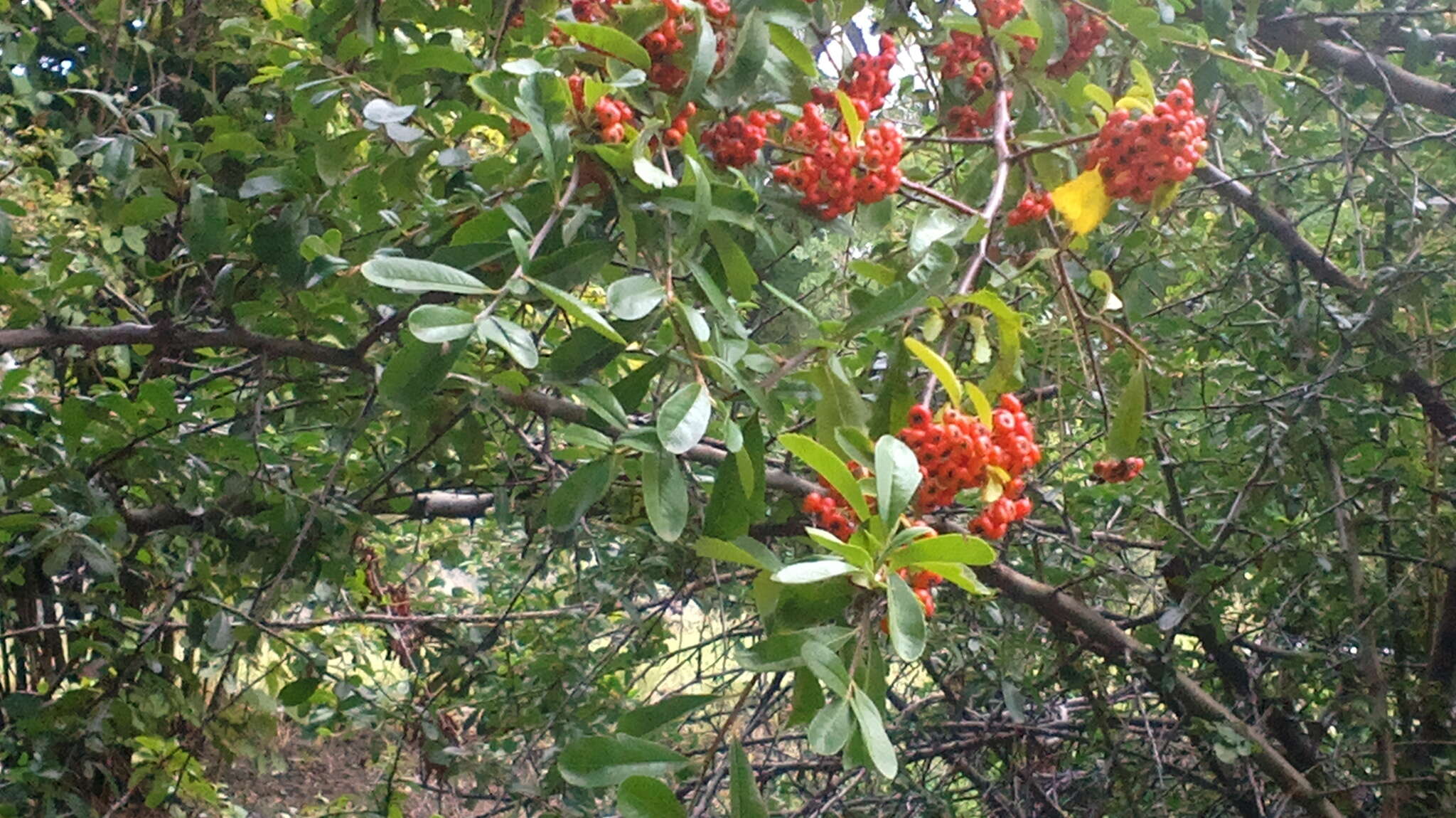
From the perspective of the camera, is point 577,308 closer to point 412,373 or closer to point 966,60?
point 412,373

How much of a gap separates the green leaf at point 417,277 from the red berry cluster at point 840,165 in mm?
386

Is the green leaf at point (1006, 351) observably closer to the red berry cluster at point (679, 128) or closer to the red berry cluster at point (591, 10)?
the red berry cluster at point (679, 128)

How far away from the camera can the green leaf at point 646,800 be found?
613 mm

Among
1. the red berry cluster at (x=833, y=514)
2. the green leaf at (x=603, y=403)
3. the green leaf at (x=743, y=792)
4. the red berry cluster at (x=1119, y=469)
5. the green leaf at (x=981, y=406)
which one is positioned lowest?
the red berry cluster at (x=1119, y=469)

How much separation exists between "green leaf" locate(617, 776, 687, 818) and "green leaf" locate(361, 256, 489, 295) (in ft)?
1.02

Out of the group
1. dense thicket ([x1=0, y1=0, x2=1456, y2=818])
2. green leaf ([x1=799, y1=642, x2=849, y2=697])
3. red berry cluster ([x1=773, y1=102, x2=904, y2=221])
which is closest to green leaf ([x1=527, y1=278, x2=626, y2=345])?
dense thicket ([x1=0, y1=0, x2=1456, y2=818])

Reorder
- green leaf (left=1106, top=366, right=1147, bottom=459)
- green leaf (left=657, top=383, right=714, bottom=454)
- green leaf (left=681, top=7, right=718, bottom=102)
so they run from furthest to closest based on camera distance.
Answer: green leaf (left=1106, top=366, right=1147, bottom=459), green leaf (left=681, top=7, right=718, bottom=102), green leaf (left=657, top=383, right=714, bottom=454)

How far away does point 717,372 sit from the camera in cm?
76

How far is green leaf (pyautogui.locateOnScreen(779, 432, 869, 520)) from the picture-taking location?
658 mm

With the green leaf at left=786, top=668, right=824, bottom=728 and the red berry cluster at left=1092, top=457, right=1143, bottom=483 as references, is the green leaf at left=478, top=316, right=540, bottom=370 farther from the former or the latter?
the red berry cluster at left=1092, top=457, right=1143, bottom=483

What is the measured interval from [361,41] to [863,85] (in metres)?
0.52

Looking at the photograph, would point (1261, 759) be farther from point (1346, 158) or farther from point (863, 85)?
point (863, 85)

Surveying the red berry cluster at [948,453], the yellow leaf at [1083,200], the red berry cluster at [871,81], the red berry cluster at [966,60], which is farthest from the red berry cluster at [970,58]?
the red berry cluster at [948,453]

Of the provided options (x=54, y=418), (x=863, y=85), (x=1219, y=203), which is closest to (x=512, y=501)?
(x=54, y=418)
